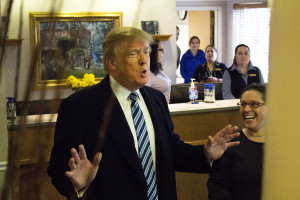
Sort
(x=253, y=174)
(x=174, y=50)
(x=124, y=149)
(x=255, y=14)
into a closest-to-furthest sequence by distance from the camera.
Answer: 1. (x=124, y=149)
2. (x=253, y=174)
3. (x=174, y=50)
4. (x=255, y=14)

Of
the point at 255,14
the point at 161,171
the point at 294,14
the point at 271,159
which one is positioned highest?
the point at 255,14

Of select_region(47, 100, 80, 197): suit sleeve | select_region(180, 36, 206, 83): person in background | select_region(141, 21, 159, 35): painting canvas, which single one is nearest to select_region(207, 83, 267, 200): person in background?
select_region(47, 100, 80, 197): suit sleeve

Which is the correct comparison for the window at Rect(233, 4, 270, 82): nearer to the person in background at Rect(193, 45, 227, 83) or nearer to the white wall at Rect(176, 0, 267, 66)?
the white wall at Rect(176, 0, 267, 66)

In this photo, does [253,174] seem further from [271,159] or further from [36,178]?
[36,178]

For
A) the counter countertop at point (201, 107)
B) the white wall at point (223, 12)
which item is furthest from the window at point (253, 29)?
the counter countertop at point (201, 107)

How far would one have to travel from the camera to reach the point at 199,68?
17.6 ft

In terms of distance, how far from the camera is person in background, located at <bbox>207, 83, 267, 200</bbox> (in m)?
1.86

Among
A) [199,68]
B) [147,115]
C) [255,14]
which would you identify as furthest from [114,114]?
[255,14]

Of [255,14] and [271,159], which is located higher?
[255,14]

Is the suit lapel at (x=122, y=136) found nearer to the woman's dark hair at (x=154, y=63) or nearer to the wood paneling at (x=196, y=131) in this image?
the wood paneling at (x=196, y=131)

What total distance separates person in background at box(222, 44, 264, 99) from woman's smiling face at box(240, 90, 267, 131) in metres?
2.05

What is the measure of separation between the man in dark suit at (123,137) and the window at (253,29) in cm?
630

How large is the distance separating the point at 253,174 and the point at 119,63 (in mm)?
798

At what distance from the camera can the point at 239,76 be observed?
165 inches
